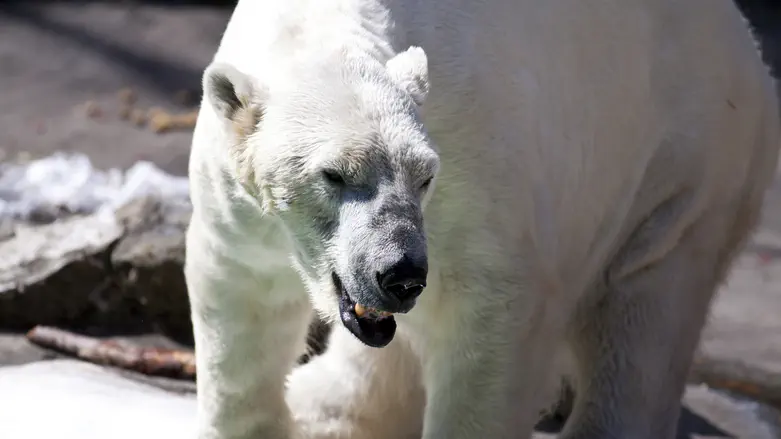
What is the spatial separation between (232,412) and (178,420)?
471mm

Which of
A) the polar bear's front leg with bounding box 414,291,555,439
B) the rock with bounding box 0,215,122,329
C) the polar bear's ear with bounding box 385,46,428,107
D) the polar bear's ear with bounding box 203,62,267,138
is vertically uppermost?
the polar bear's ear with bounding box 385,46,428,107

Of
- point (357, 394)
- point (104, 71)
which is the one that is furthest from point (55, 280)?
point (104, 71)

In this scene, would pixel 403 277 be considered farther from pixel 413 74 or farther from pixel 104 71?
pixel 104 71

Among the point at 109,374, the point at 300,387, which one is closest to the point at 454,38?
the point at 300,387

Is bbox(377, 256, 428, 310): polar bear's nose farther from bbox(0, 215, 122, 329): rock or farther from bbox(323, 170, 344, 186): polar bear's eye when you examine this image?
bbox(0, 215, 122, 329): rock

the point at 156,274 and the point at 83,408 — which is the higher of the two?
the point at 156,274

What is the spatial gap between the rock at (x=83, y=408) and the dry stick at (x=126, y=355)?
200mm

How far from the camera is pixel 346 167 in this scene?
1.84 m

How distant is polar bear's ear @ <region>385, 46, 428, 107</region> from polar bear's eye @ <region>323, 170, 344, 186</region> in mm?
183

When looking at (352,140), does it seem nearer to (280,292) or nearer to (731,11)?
(280,292)

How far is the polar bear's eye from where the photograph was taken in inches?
73.4

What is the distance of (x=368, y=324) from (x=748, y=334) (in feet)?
8.33

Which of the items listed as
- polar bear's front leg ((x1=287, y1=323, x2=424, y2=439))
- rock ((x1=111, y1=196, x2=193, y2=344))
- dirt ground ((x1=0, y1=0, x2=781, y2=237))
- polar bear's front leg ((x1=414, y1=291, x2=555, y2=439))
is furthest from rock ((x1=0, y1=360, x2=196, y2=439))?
dirt ground ((x1=0, y1=0, x2=781, y2=237))

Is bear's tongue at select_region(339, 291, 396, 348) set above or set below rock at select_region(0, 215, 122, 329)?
above
